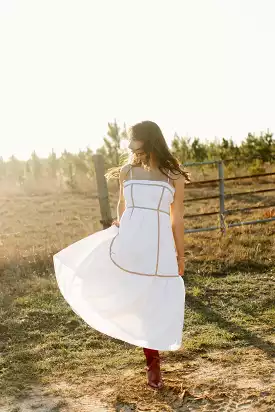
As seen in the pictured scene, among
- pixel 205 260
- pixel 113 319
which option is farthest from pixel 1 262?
pixel 113 319

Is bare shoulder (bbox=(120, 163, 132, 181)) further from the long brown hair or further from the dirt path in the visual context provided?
the dirt path

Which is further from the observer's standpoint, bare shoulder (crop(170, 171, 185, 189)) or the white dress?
bare shoulder (crop(170, 171, 185, 189))

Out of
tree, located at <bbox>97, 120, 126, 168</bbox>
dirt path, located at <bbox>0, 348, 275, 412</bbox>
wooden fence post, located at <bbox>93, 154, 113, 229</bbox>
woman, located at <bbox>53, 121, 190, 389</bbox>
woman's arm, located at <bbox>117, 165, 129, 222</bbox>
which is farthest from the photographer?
tree, located at <bbox>97, 120, 126, 168</bbox>

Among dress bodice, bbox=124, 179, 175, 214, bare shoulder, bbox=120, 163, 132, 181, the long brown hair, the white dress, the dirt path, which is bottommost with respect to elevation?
the dirt path

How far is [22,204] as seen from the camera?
2127cm

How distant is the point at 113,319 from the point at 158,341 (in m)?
0.37

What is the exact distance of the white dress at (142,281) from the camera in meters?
3.63

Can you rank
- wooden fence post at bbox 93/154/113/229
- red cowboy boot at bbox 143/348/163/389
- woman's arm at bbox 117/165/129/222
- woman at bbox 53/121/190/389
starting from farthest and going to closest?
wooden fence post at bbox 93/154/113/229, woman's arm at bbox 117/165/129/222, red cowboy boot at bbox 143/348/163/389, woman at bbox 53/121/190/389

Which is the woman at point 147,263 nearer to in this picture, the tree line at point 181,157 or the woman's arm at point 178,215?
the woman's arm at point 178,215

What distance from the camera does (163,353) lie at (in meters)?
4.64

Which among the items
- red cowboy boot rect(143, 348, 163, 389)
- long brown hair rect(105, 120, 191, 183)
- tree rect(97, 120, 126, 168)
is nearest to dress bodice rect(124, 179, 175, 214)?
long brown hair rect(105, 120, 191, 183)

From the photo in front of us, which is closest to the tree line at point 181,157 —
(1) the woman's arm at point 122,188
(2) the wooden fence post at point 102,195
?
(2) the wooden fence post at point 102,195

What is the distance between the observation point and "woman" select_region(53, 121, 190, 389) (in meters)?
3.65

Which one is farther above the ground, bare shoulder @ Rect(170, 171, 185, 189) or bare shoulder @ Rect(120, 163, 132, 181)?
bare shoulder @ Rect(120, 163, 132, 181)
